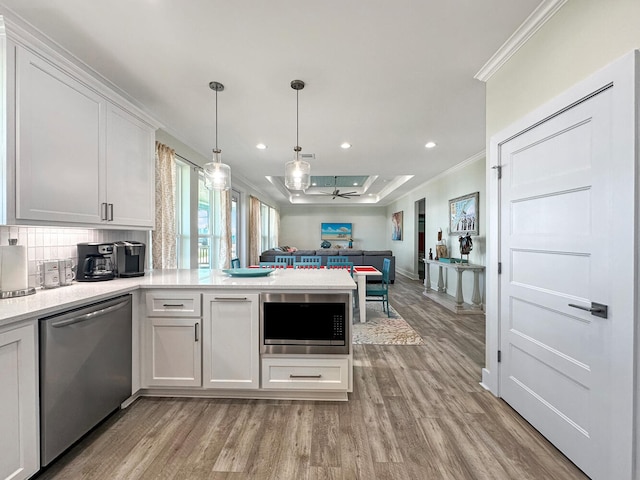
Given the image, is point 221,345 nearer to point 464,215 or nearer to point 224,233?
point 224,233

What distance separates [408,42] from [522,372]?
2.39 metres

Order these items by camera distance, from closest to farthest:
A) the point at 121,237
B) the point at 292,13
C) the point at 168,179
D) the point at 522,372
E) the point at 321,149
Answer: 1. the point at 292,13
2. the point at 522,372
3. the point at 121,237
4. the point at 168,179
5. the point at 321,149

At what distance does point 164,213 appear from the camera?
318cm

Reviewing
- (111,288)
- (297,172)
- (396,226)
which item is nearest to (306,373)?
(111,288)

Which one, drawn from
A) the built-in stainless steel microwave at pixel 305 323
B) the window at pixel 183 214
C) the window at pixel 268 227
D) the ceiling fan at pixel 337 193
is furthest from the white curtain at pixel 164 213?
the ceiling fan at pixel 337 193

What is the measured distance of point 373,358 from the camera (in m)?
2.88

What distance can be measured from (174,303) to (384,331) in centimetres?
259

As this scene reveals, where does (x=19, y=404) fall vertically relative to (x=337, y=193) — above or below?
below

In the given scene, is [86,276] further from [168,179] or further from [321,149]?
[321,149]

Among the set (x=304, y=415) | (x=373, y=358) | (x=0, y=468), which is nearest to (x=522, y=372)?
(x=373, y=358)

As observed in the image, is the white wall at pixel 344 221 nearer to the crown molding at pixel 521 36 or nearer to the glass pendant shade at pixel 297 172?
the glass pendant shade at pixel 297 172

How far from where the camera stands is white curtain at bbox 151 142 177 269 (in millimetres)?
3090

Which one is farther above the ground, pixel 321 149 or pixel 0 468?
pixel 321 149

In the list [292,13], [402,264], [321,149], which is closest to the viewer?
[292,13]
